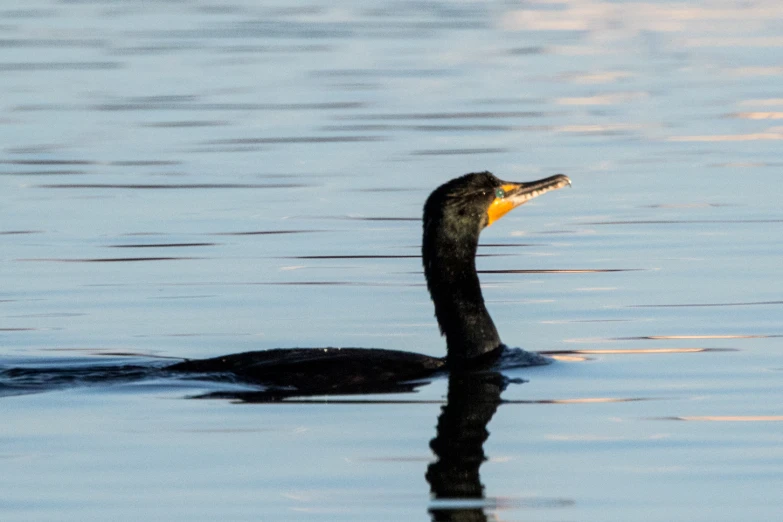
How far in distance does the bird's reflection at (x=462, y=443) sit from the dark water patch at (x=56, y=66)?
58.0 feet

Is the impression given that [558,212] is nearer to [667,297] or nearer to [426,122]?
[667,297]

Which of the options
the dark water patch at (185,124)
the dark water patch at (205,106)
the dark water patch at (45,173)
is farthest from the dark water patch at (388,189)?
→ the dark water patch at (205,106)

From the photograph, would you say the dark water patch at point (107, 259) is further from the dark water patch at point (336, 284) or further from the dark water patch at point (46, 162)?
the dark water patch at point (46, 162)

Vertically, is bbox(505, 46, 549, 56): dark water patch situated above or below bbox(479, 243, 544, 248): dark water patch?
above

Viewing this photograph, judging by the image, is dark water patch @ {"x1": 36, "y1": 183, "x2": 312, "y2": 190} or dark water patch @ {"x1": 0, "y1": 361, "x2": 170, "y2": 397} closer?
dark water patch @ {"x1": 0, "y1": 361, "x2": 170, "y2": 397}

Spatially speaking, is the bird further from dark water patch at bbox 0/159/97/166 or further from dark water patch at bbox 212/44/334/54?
dark water patch at bbox 212/44/334/54

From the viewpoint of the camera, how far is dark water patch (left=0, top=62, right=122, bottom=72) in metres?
25.7

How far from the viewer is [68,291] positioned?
11891mm

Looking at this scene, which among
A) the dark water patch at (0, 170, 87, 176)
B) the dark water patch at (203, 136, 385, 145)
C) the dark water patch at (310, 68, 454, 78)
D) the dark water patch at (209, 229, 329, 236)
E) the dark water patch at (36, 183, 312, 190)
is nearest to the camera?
the dark water patch at (209, 229, 329, 236)

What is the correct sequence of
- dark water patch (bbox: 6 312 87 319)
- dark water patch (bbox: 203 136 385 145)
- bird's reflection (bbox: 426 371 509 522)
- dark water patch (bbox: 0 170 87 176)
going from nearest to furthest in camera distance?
bird's reflection (bbox: 426 371 509 522), dark water patch (bbox: 6 312 87 319), dark water patch (bbox: 0 170 87 176), dark water patch (bbox: 203 136 385 145)

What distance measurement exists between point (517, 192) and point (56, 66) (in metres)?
17.6

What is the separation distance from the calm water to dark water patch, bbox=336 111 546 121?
97 mm

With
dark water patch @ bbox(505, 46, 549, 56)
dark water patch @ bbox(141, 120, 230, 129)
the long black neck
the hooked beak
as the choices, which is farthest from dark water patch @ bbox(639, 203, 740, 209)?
dark water patch @ bbox(505, 46, 549, 56)

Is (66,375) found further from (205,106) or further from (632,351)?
(205,106)
